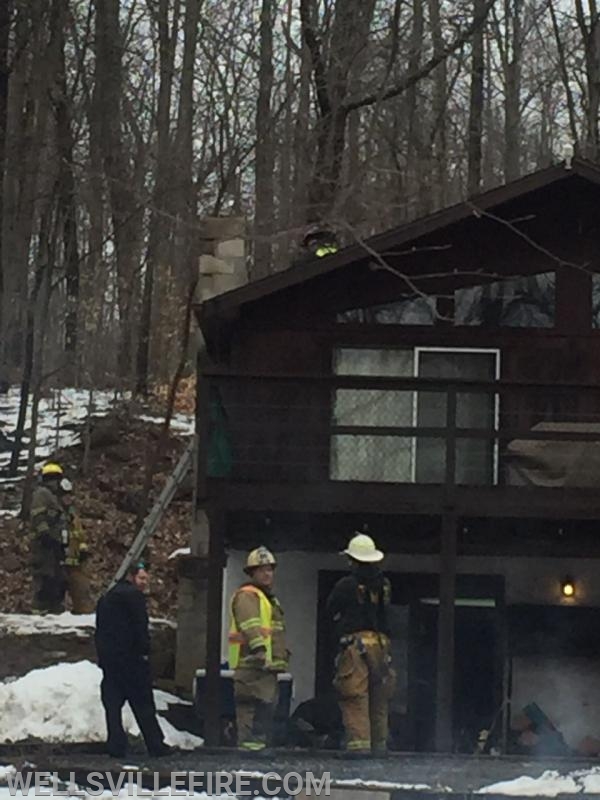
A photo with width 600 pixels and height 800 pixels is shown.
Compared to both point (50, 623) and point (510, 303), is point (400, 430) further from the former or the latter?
point (50, 623)

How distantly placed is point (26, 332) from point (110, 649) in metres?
15.5

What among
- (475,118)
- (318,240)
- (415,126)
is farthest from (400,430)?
(415,126)

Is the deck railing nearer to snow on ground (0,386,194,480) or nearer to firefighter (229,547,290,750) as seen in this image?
firefighter (229,547,290,750)

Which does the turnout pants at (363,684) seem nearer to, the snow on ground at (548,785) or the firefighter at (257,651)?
the firefighter at (257,651)

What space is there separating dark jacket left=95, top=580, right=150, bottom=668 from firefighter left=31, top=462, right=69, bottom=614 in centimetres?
578

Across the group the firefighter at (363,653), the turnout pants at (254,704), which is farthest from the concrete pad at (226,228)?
the turnout pants at (254,704)

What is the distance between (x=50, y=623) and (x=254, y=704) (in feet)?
15.9

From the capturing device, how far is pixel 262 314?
16.1 m

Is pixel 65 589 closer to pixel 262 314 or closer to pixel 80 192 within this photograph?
pixel 262 314

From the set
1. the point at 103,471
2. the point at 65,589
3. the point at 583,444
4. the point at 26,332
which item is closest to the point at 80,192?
the point at 26,332

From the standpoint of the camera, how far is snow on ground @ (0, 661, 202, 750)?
12625mm

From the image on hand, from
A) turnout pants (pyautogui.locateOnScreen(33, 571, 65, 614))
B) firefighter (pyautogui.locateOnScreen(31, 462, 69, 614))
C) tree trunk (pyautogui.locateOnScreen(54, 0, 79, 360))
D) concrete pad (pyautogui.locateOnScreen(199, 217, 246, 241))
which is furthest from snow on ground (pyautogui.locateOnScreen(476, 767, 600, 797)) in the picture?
tree trunk (pyautogui.locateOnScreen(54, 0, 79, 360))

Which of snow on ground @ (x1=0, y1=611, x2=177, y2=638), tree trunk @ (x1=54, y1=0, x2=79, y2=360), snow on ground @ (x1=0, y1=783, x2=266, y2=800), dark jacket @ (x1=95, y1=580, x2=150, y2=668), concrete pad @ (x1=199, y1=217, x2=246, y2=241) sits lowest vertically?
snow on ground @ (x1=0, y1=783, x2=266, y2=800)

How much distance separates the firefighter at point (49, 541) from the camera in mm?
17125
